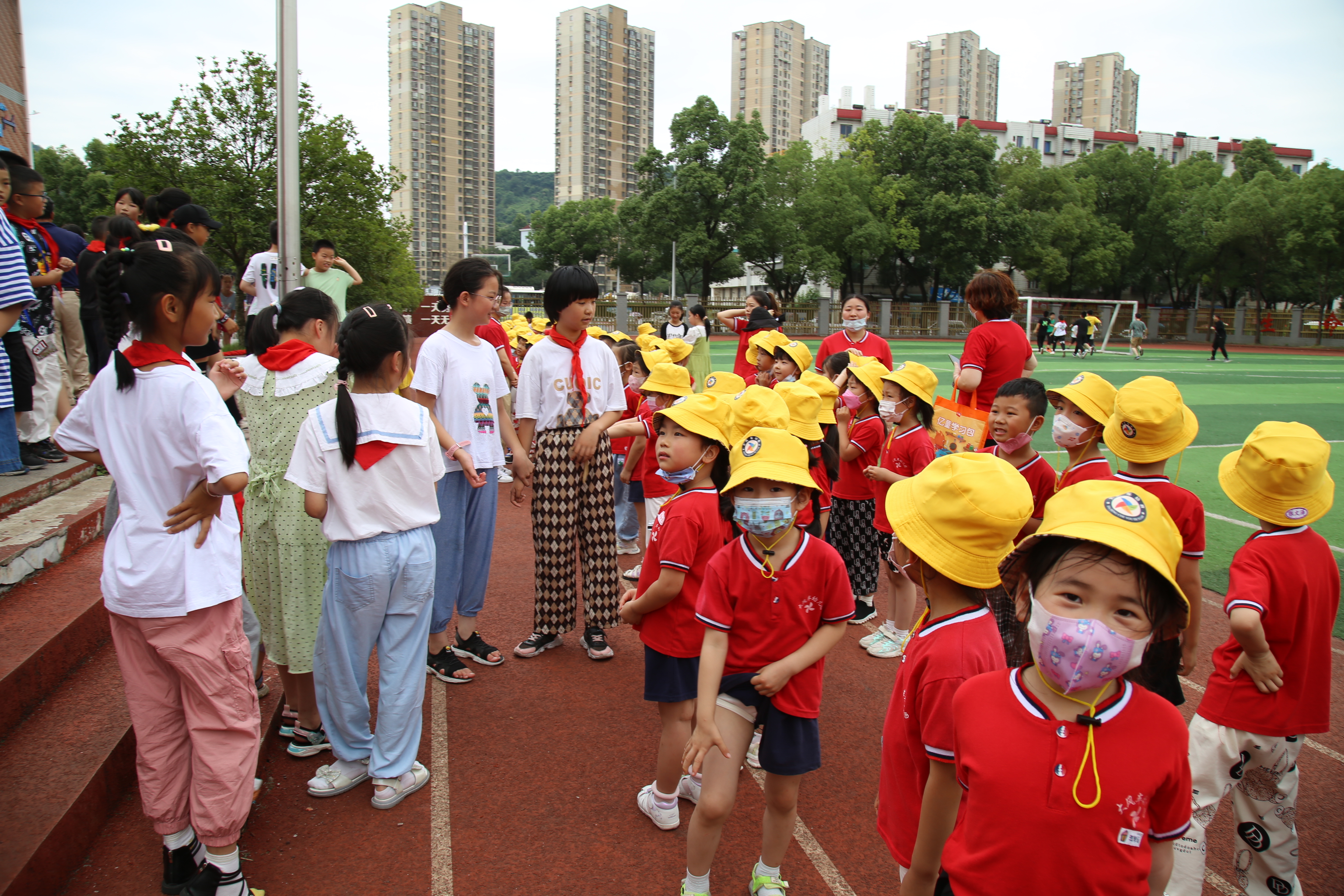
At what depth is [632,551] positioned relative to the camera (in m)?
7.15

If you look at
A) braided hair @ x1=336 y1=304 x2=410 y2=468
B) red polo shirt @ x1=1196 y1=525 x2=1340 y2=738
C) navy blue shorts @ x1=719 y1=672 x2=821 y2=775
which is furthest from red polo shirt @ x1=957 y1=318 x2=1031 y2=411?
braided hair @ x1=336 y1=304 x2=410 y2=468

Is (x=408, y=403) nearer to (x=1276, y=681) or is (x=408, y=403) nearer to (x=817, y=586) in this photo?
(x=817, y=586)

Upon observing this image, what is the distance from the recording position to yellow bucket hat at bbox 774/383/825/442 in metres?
Result: 4.39

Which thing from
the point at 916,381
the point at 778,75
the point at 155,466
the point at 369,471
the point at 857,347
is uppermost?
the point at 778,75

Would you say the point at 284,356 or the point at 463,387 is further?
the point at 463,387

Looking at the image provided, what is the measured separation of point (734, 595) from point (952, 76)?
15302cm

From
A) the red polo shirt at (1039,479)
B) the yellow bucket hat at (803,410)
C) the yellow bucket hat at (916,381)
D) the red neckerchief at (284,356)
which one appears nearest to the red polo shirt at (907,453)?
the yellow bucket hat at (916,381)

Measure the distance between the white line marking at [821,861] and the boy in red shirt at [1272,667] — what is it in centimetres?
111

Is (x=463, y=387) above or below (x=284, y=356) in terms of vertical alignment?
below

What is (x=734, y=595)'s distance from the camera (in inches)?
101

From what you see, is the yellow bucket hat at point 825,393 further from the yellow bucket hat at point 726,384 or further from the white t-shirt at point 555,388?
the white t-shirt at point 555,388

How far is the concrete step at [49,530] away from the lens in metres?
4.03

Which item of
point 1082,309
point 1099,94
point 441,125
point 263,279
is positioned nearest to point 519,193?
point 441,125

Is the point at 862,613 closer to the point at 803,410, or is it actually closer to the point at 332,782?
the point at 803,410
